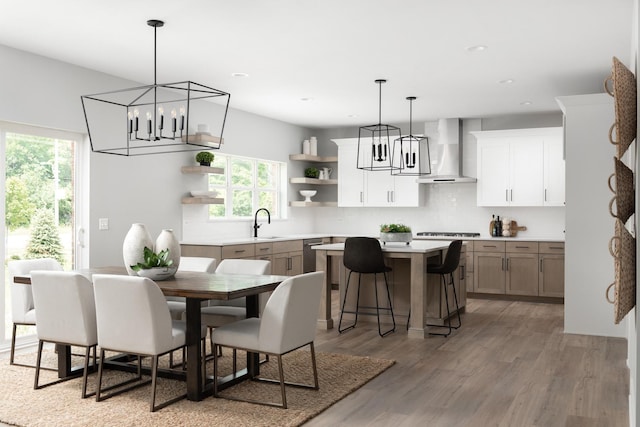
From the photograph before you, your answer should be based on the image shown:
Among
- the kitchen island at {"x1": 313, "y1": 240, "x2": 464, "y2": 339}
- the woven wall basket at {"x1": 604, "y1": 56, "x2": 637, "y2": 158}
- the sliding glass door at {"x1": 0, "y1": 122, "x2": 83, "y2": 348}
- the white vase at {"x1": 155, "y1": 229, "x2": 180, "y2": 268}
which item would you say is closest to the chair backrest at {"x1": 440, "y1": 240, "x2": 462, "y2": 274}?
the kitchen island at {"x1": 313, "y1": 240, "x2": 464, "y2": 339}

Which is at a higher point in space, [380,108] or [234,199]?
[380,108]

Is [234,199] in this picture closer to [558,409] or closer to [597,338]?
[597,338]

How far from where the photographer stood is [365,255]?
5.89 metres

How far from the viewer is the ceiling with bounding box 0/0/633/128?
419cm

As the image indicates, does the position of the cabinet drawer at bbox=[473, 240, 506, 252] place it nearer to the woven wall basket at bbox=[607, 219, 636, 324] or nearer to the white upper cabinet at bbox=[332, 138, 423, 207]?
the white upper cabinet at bbox=[332, 138, 423, 207]

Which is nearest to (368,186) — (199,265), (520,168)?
(520,168)

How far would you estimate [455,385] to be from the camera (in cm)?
418

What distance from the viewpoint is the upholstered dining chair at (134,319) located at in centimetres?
351

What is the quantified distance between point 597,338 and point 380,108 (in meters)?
3.69

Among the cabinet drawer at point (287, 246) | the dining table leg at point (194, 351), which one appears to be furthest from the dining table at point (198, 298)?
the cabinet drawer at point (287, 246)

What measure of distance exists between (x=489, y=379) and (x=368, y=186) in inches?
214

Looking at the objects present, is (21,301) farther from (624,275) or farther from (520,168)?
(520,168)

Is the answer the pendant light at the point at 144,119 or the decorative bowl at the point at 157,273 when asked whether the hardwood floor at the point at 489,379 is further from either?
the pendant light at the point at 144,119

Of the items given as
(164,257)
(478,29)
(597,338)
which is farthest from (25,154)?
(597,338)
